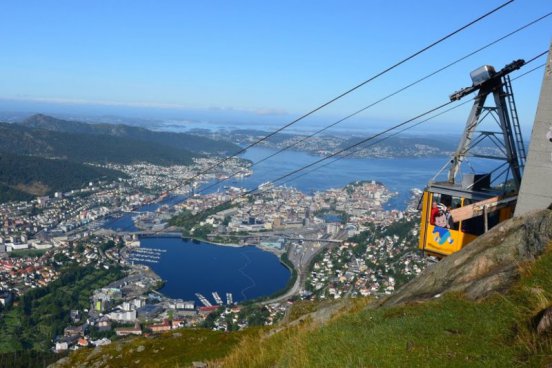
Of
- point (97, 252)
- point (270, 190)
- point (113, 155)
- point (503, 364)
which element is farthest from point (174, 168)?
point (503, 364)

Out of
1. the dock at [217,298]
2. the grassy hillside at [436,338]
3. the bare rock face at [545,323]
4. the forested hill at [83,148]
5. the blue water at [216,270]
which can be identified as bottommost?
the blue water at [216,270]

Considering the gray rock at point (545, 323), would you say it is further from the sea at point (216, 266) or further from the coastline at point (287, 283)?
the sea at point (216, 266)

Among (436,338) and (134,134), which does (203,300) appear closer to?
(436,338)

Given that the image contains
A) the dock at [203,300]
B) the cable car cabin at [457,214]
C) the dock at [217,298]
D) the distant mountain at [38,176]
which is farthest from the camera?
the distant mountain at [38,176]

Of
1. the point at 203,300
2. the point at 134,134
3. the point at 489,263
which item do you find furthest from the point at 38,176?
the point at 489,263

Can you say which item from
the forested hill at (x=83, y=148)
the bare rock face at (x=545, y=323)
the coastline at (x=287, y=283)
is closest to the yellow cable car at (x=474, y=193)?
the bare rock face at (x=545, y=323)
